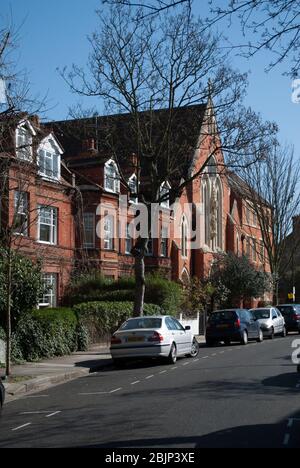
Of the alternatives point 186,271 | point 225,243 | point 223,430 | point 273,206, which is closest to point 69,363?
point 223,430

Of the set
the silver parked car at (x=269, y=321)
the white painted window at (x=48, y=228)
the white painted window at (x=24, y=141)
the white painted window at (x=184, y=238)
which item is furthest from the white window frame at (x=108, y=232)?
the white painted window at (x=24, y=141)

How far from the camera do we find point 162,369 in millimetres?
17141

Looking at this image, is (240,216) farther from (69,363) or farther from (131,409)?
(131,409)

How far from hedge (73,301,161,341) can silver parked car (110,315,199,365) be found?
4696 mm

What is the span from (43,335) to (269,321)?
1456cm

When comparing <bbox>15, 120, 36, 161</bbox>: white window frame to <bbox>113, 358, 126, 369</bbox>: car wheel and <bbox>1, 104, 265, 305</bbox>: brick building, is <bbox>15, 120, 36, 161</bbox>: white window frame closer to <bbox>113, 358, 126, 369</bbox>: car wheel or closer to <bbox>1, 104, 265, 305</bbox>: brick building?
<bbox>1, 104, 265, 305</bbox>: brick building

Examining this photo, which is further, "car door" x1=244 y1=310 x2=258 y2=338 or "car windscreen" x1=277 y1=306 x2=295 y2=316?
"car windscreen" x1=277 y1=306 x2=295 y2=316

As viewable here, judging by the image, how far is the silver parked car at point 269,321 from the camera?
30984 mm

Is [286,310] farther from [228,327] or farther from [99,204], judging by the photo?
[99,204]

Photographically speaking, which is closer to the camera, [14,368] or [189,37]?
[14,368]

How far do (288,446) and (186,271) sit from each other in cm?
3693

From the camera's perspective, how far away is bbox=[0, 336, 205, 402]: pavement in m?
14.2

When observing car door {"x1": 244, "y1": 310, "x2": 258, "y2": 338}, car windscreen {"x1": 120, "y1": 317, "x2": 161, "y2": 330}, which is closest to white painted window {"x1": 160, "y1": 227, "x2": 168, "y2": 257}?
car door {"x1": 244, "y1": 310, "x2": 258, "y2": 338}
